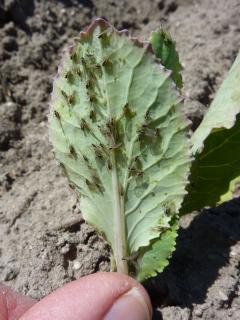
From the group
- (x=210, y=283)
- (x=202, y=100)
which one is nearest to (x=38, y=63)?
(x=202, y=100)

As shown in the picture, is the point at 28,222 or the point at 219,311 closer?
the point at 219,311

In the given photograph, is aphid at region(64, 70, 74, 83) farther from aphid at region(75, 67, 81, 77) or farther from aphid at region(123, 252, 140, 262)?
aphid at region(123, 252, 140, 262)

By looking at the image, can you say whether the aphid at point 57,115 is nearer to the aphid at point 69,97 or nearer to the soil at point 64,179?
the aphid at point 69,97

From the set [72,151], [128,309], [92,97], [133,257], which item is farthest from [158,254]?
[92,97]

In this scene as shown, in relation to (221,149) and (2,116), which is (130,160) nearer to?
(221,149)

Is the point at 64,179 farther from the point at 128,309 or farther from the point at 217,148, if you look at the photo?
the point at 128,309
